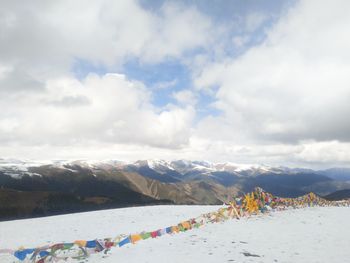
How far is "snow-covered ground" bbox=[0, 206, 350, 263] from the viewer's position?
583 inches

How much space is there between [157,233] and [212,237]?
3.40 metres

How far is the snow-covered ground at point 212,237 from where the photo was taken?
1480cm

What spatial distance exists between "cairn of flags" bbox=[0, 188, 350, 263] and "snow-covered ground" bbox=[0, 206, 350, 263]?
0.50 m

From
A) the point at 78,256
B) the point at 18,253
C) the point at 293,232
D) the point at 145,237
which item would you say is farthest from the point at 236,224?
the point at 18,253

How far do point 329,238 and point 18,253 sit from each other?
17.8 metres

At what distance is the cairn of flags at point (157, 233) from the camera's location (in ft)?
48.8

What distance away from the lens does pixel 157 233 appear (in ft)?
61.9

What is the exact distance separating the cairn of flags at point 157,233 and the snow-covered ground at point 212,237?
19.7 inches

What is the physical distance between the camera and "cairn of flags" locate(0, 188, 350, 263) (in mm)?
14867

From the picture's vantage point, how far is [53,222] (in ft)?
84.5

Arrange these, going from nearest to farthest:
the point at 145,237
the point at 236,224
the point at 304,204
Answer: the point at 145,237
the point at 236,224
the point at 304,204

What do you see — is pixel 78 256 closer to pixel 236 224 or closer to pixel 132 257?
pixel 132 257

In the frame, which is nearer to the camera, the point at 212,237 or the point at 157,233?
the point at 212,237

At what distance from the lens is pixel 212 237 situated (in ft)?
60.6
